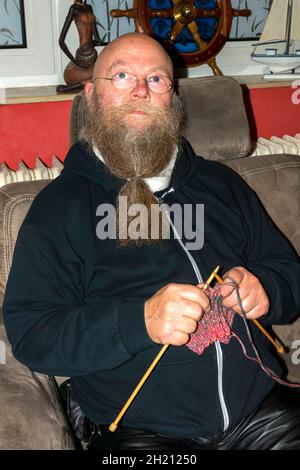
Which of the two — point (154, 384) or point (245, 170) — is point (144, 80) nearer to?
point (245, 170)

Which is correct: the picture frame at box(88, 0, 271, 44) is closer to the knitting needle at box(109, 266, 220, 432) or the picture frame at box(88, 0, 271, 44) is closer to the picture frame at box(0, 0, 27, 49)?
the picture frame at box(0, 0, 27, 49)

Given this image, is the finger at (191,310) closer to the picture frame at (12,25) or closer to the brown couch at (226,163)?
the brown couch at (226,163)

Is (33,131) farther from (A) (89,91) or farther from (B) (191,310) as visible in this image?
(B) (191,310)

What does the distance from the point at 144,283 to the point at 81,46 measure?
1.16 meters

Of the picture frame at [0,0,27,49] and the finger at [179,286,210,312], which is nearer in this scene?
the finger at [179,286,210,312]

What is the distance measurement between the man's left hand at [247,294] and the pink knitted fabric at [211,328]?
0.02m

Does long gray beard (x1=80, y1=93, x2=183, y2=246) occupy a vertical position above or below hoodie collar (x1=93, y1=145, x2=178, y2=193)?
above

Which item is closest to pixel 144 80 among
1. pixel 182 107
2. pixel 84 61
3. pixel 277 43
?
pixel 182 107

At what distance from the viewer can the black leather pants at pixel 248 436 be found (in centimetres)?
113

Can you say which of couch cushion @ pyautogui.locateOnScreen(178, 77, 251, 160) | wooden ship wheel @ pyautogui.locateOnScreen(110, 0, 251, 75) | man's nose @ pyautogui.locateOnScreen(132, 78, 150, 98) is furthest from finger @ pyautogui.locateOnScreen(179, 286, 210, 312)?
wooden ship wheel @ pyautogui.locateOnScreen(110, 0, 251, 75)

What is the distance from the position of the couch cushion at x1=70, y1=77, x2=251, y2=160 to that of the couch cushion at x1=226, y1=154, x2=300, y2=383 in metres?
0.06

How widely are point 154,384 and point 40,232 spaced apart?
0.39 meters

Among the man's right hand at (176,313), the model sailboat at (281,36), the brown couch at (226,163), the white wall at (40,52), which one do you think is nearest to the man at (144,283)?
the man's right hand at (176,313)

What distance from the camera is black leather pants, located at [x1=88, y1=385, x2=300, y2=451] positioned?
1.13m
